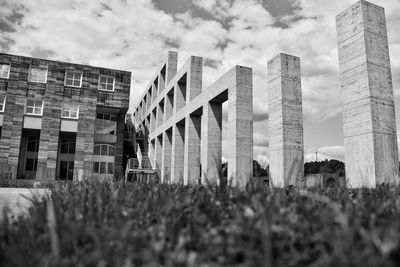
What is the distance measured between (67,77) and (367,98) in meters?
33.1

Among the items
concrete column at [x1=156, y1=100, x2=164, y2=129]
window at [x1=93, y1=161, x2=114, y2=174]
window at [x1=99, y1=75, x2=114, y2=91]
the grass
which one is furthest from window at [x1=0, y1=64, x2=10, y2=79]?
the grass

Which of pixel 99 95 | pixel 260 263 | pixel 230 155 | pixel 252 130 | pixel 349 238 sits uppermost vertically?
pixel 99 95

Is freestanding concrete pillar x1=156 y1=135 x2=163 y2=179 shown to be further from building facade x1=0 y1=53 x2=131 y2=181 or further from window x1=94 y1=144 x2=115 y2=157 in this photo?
window x1=94 y1=144 x2=115 y2=157

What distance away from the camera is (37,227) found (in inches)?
123

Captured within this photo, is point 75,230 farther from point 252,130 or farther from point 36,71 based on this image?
point 36,71

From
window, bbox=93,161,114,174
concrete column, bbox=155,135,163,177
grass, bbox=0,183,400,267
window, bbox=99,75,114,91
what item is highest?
window, bbox=99,75,114,91

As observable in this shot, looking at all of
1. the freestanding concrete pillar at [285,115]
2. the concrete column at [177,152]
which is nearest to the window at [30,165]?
the concrete column at [177,152]

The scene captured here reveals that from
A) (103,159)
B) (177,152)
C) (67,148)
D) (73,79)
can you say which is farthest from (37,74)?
(177,152)

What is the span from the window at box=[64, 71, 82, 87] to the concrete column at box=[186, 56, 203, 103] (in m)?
16.1

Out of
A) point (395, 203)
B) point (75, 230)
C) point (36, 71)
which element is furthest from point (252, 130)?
point (36, 71)

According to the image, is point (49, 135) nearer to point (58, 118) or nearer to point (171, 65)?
point (58, 118)

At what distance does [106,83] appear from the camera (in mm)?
37188

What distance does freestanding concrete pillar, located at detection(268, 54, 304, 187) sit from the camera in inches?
571

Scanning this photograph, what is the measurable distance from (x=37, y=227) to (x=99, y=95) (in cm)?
3526
